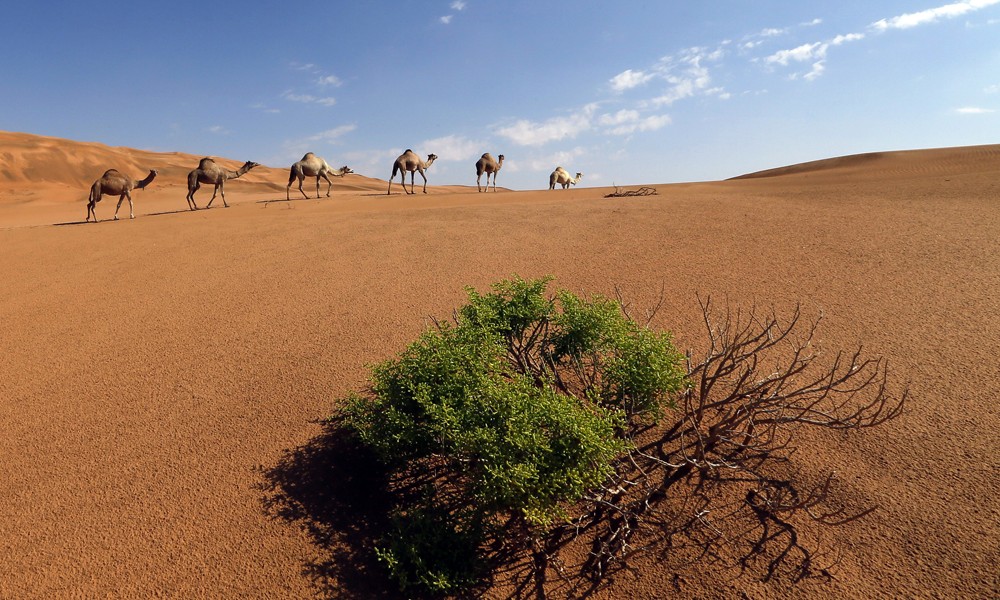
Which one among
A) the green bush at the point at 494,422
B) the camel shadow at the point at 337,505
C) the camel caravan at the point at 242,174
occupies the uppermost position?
the camel caravan at the point at 242,174

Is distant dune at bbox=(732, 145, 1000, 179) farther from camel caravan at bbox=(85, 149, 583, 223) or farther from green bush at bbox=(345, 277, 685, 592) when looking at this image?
green bush at bbox=(345, 277, 685, 592)

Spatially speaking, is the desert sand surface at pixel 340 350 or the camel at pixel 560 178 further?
the camel at pixel 560 178

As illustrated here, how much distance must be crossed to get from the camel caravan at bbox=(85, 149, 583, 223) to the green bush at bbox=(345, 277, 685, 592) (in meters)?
12.9

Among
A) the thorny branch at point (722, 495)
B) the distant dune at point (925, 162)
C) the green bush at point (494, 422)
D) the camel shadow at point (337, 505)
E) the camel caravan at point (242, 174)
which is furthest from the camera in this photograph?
the distant dune at point (925, 162)

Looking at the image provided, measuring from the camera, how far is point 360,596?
3.29 metres

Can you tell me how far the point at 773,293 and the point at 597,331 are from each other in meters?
3.82

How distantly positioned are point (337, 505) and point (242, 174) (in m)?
15.7

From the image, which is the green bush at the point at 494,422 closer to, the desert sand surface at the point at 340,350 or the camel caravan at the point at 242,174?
the desert sand surface at the point at 340,350

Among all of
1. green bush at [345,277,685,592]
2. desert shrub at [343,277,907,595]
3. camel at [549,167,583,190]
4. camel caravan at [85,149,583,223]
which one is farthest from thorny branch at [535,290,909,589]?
camel at [549,167,583,190]

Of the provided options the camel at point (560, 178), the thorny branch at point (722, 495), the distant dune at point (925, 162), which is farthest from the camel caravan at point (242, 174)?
the thorny branch at point (722, 495)

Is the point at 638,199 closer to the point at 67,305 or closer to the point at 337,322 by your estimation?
the point at 337,322

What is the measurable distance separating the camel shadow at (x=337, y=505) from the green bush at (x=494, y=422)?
0.54 ft

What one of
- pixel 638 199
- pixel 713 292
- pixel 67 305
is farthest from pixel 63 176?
pixel 713 292

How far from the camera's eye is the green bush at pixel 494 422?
3264 millimetres
